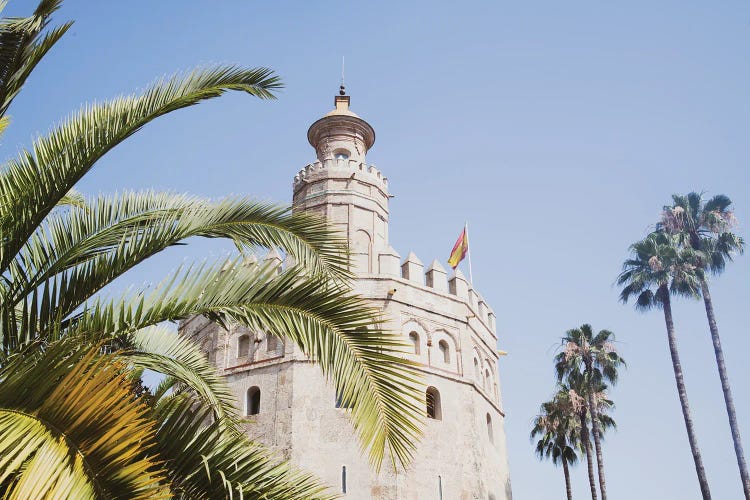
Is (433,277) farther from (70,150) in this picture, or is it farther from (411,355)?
(70,150)

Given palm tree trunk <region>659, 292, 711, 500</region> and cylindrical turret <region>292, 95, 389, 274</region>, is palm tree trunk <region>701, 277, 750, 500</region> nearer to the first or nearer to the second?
palm tree trunk <region>659, 292, 711, 500</region>

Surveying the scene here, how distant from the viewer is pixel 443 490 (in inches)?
691

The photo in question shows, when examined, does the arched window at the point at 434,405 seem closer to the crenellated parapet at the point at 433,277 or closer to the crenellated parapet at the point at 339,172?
the crenellated parapet at the point at 433,277

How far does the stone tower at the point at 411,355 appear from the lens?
17.3m

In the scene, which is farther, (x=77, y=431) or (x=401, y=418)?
(x=401, y=418)

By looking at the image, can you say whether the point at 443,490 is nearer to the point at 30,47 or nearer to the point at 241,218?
the point at 241,218

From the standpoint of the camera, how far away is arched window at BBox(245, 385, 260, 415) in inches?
733

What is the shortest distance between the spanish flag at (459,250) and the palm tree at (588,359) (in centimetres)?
602

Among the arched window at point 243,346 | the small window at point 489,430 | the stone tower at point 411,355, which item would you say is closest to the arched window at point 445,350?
the stone tower at point 411,355

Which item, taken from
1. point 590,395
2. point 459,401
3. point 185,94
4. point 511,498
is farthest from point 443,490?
point 185,94

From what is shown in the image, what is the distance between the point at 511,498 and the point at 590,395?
6261 millimetres

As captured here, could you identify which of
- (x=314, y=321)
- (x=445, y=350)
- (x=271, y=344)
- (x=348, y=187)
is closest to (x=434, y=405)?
(x=445, y=350)

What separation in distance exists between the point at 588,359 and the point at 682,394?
12.1ft

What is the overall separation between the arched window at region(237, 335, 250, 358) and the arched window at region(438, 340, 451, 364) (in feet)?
16.6
